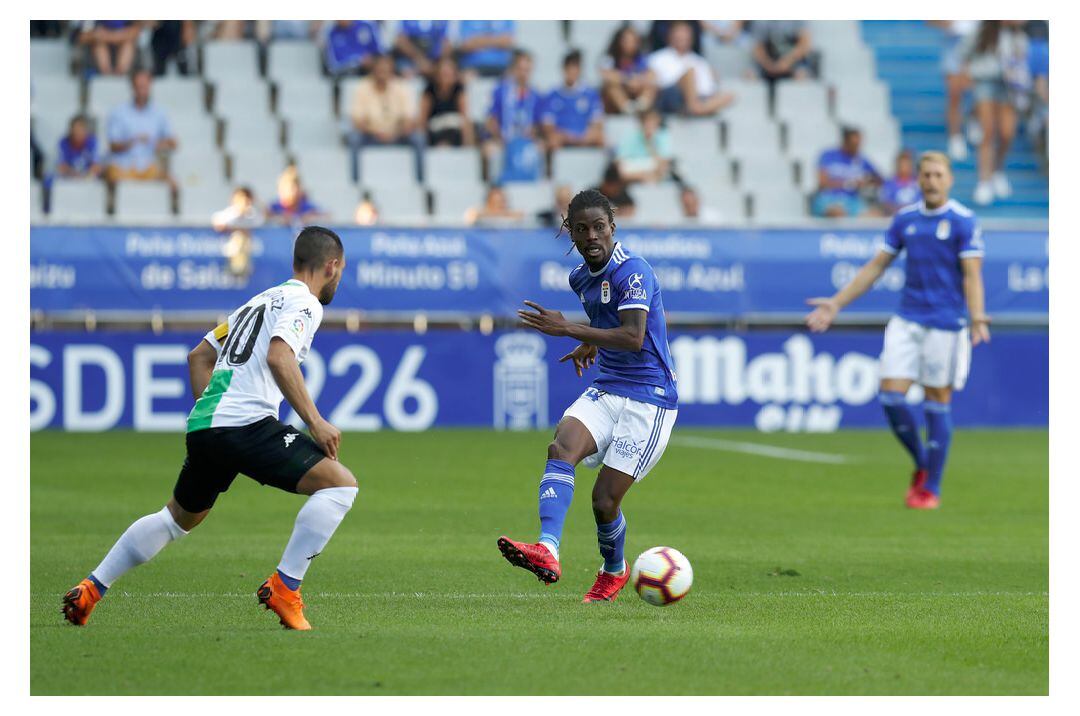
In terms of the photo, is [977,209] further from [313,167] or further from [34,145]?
[34,145]

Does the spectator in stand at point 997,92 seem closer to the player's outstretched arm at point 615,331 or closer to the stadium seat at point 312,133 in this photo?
the stadium seat at point 312,133

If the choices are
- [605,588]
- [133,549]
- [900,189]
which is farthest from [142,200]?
[133,549]

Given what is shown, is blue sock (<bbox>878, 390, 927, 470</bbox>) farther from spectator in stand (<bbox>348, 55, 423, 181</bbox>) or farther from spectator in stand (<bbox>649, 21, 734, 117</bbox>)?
spectator in stand (<bbox>649, 21, 734, 117</bbox>)

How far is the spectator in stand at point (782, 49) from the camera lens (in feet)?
82.5

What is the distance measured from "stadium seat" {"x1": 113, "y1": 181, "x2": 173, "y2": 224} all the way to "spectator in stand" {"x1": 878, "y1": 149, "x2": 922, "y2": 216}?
9675mm

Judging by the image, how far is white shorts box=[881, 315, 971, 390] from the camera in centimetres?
1278

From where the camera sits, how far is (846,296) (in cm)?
1260

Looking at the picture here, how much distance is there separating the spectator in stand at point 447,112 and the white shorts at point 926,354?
11009 millimetres

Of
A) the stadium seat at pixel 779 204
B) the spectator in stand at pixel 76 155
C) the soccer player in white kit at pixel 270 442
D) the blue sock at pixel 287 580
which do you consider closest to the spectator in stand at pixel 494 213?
the stadium seat at pixel 779 204

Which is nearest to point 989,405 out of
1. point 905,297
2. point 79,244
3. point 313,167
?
point 905,297

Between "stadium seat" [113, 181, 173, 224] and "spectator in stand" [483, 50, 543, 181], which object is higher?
"spectator in stand" [483, 50, 543, 181]

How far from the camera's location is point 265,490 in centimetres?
1360

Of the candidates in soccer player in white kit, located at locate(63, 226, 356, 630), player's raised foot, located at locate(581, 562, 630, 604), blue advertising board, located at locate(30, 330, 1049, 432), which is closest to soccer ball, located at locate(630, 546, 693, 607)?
player's raised foot, located at locate(581, 562, 630, 604)

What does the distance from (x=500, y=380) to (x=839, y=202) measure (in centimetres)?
606
